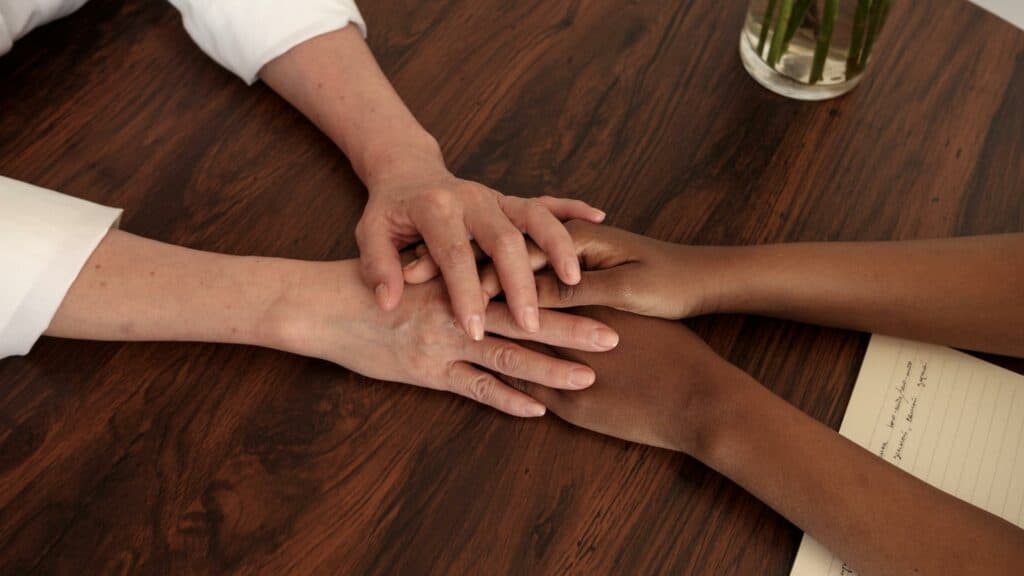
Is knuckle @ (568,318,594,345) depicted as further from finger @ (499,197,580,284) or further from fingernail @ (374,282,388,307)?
fingernail @ (374,282,388,307)

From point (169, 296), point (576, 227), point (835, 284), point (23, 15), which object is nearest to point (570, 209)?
point (576, 227)

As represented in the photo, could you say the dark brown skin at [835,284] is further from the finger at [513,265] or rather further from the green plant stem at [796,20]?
the green plant stem at [796,20]

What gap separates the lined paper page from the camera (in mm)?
768

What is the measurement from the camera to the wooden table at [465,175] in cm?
73

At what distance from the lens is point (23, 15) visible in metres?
0.96

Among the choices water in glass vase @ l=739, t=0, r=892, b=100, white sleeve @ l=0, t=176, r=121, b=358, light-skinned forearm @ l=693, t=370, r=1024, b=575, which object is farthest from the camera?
water in glass vase @ l=739, t=0, r=892, b=100

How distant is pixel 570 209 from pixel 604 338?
0.13 m

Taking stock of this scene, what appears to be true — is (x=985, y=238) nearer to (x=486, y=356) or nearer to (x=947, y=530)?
(x=947, y=530)

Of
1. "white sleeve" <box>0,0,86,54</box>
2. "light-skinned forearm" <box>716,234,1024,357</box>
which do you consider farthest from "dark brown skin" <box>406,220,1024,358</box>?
"white sleeve" <box>0,0,86,54</box>

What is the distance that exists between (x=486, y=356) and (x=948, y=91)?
574mm

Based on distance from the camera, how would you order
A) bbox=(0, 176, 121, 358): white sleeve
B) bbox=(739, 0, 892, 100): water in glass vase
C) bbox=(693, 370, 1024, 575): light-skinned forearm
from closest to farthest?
bbox=(693, 370, 1024, 575): light-skinned forearm → bbox=(0, 176, 121, 358): white sleeve → bbox=(739, 0, 892, 100): water in glass vase

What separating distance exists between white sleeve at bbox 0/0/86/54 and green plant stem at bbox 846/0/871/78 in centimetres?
79

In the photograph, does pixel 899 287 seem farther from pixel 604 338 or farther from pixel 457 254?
pixel 457 254

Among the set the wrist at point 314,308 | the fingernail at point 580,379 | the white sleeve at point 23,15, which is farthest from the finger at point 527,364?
the white sleeve at point 23,15
